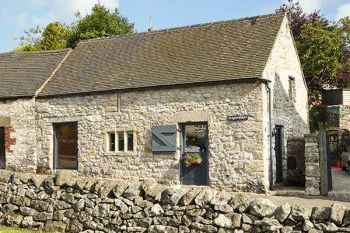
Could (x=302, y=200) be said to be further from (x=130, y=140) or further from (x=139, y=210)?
(x=130, y=140)

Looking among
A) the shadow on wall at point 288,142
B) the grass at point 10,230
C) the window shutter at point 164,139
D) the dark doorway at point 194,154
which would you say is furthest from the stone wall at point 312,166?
the grass at point 10,230

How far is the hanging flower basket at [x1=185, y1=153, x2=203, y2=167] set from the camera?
15.4 m

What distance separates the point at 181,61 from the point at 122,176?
14.9 feet

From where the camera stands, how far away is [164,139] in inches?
623

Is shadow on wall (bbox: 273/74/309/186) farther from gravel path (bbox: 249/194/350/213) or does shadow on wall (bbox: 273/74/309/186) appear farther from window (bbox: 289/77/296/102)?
gravel path (bbox: 249/194/350/213)

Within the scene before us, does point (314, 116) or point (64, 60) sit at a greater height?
point (64, 60)

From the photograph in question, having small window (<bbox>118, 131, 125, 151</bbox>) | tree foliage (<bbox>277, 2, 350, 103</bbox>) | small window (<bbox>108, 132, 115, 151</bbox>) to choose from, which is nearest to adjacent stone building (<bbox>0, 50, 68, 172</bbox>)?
small window (<bbox>108, 132, 115, 151</bbox>)

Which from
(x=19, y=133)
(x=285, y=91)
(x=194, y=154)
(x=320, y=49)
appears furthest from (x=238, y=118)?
(x=320, y=49)

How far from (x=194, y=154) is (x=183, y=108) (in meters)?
1.53

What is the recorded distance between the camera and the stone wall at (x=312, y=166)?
1398 centimetres

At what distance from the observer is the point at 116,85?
1703cm

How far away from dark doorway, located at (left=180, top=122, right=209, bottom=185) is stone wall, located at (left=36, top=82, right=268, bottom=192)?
0.26 m

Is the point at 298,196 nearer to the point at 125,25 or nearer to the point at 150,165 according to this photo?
the point at 150,165

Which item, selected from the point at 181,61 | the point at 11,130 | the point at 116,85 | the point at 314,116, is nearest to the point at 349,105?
the point at 314,116
